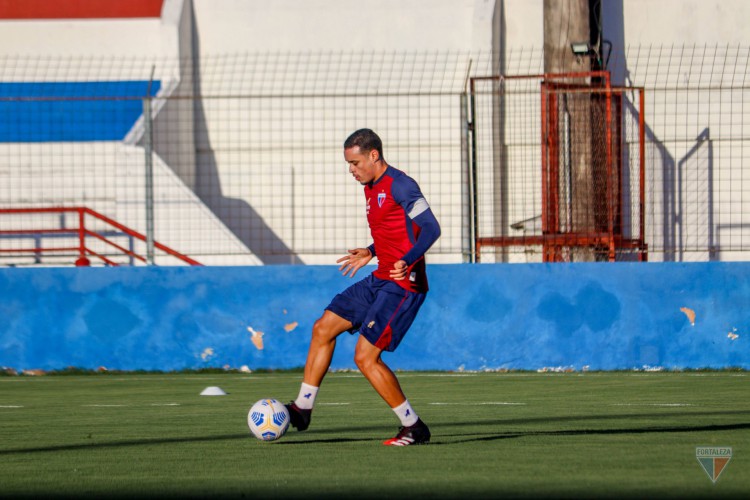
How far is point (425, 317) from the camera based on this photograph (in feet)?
46.9

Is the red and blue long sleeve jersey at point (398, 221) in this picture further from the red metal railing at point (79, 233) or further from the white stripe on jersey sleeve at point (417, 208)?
the red metal railing at point (79, 233)

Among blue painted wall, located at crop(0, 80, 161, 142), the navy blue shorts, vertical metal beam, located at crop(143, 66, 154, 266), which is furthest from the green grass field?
blue painted wall, located at crop(0, 80, 161, 142)

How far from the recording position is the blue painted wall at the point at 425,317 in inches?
557

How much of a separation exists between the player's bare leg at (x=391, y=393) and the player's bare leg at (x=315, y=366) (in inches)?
11.9

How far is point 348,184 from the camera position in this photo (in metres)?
19.8

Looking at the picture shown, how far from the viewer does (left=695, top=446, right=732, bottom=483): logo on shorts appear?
5720 mm

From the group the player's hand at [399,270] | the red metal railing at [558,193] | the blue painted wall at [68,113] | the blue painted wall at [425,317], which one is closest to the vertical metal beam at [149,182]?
the blue painted wall at [425,317]

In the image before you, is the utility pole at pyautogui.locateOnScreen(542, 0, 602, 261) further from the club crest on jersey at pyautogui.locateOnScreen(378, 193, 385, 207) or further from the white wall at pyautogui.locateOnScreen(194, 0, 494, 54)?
the club crest on jersey at pyautogui.locateOnScreen(378, 193, 385, 207)

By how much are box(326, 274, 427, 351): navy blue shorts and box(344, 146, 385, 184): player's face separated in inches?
24.5

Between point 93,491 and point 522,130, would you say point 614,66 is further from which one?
point 93,491

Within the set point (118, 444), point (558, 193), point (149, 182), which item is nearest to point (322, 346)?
point (118, 444)

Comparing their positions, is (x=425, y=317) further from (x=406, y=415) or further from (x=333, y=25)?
(x=333, y=25)

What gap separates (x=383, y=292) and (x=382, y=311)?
13 centimetres

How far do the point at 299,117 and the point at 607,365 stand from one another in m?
9.41
